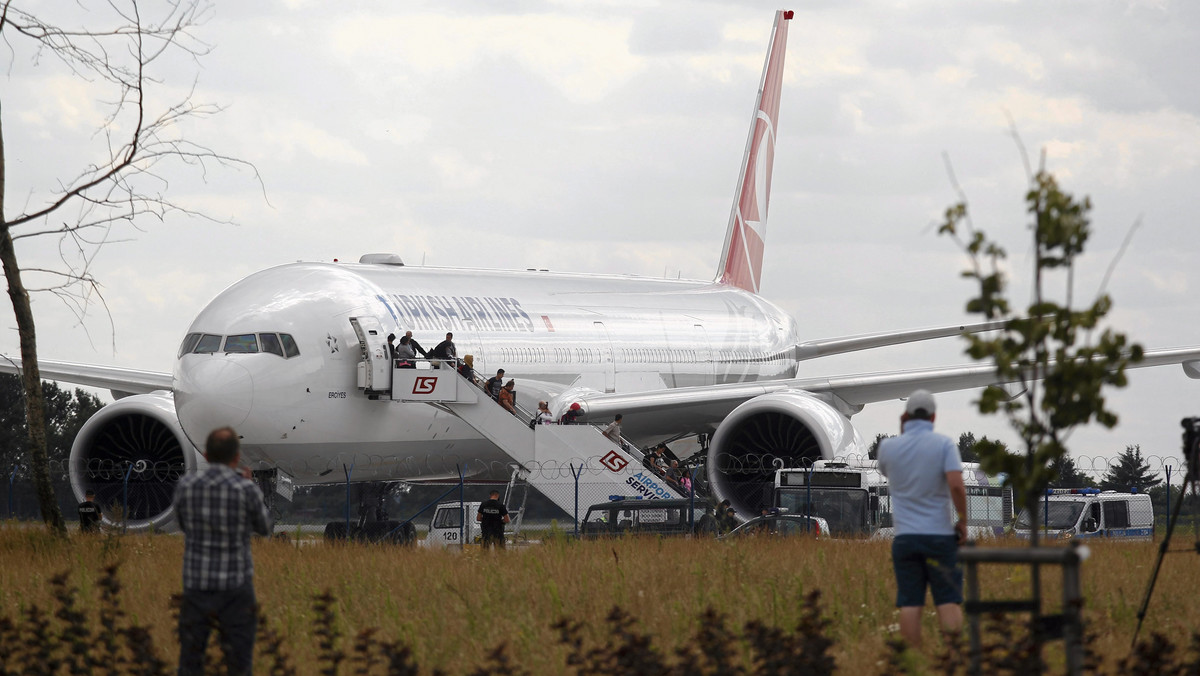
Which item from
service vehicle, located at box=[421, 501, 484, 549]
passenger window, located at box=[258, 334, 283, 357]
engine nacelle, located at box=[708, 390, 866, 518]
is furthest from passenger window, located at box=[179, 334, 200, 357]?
engine nacelle, located at box=[708, 390, 866, 518]

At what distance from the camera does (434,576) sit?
1044 centimetres

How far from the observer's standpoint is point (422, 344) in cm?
1753

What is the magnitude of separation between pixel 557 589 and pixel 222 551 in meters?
3.35

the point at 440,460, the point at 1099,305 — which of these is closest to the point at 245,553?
the point at 1099,305

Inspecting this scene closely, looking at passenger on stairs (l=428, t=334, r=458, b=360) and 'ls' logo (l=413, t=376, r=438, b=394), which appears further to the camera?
passenger on stairs (l=428, t=334, r=458, b=360)

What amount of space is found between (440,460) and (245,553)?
1205 centimetres

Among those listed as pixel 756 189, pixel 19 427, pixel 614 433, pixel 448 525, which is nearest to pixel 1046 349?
pixel 614 433

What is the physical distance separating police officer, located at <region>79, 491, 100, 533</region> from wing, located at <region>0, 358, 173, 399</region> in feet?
12.9

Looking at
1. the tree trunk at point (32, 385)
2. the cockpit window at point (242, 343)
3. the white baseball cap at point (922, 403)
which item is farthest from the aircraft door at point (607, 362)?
the white baseball cap at point (922, 403)

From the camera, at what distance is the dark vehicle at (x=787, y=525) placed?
603 inches

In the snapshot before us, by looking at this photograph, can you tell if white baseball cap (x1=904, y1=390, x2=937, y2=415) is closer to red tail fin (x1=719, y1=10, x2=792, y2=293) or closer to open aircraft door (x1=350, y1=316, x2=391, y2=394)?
open aircraft door (x1=350, y1=316, x2=391, y2=394)

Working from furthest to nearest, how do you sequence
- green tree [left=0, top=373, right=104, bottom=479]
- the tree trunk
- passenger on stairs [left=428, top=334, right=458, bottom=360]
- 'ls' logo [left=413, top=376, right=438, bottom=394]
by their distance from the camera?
green tree [left=0, top=373, right=104, bottom=479] < passenger on stairs [left=428, top=334, right=458, bottom=360] < 'ls' logo [left=413, top=376, right=438, bottom=394] < the tree trunk

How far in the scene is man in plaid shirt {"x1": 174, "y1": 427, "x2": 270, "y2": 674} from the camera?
248 inches

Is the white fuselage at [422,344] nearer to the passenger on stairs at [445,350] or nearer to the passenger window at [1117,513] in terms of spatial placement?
the passenger on stairs at [445,350]
